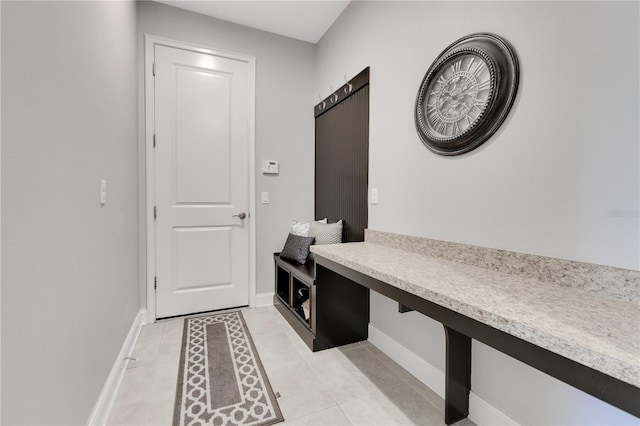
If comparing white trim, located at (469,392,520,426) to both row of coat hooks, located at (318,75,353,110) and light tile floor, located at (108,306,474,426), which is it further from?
row of coat hooks, located at (318,75,353,110)

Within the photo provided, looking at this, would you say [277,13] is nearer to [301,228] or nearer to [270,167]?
[270,167]

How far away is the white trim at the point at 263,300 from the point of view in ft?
9.46

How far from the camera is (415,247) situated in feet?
5.68

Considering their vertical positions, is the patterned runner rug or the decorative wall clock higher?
the decorative wall clock

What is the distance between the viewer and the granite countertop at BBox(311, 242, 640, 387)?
2.04ft

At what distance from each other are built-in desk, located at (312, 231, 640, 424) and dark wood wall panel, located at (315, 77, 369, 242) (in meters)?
0.83

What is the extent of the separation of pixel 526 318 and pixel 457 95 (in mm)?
1124

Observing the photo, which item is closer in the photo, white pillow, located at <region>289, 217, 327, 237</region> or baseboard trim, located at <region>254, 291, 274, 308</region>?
white pillow, located at <region>289, 217, 327, 237</region>

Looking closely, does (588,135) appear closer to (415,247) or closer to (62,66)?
(415,247)

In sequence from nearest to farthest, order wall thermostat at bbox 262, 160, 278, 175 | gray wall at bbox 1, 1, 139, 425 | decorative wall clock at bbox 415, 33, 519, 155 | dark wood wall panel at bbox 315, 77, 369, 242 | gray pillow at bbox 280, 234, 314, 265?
gray wall at bbox 1, 1, 139, 425
decorative wall clock at bbox 415, 33, 519, 155
dark wood wall panel at bbox 315, 77, 369, 242
gray pillow at bbox 280, 234, 314, 265
wall thermostat at bbox 262, 160, 278, 175

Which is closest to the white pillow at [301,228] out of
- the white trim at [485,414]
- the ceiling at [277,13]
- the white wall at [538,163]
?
the white wall at [538,163]

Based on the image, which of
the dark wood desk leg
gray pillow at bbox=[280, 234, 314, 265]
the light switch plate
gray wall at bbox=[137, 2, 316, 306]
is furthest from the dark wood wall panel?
the light switch plate

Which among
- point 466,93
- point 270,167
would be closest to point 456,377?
point 466,93

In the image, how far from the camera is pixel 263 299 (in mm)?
2914
